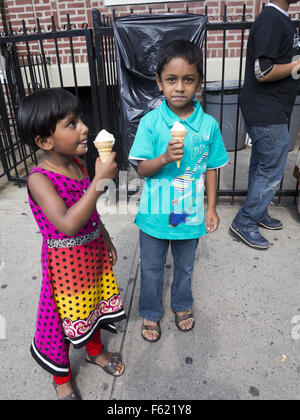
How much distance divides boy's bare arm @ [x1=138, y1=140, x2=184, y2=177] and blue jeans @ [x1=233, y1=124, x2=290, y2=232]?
1518mm

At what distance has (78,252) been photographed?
162 cm

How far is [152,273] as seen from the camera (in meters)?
2.07

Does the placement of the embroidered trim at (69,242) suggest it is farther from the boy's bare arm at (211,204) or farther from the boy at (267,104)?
the boy at (267,104)

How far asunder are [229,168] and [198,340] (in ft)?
11.0

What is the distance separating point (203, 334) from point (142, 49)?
2.58 metres

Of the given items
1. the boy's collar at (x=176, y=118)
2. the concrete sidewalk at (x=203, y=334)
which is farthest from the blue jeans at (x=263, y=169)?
the boy's collar at (x=176, y=118)

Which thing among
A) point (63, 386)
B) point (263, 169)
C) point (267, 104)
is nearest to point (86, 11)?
point (267, 104)

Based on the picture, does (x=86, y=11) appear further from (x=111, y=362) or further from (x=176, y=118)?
(x=111, y=362)

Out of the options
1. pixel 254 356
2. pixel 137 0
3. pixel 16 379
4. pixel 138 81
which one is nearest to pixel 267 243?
pixel 254 356

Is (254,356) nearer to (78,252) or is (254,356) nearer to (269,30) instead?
(78,252)

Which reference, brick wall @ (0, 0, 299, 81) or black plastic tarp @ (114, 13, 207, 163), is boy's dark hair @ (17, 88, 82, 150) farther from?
brick wall @ (0, 0, 299, 81)

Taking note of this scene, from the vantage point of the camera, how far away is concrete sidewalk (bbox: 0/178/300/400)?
1865 mm

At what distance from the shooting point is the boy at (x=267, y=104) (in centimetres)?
246

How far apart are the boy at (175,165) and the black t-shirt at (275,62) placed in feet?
3.46
